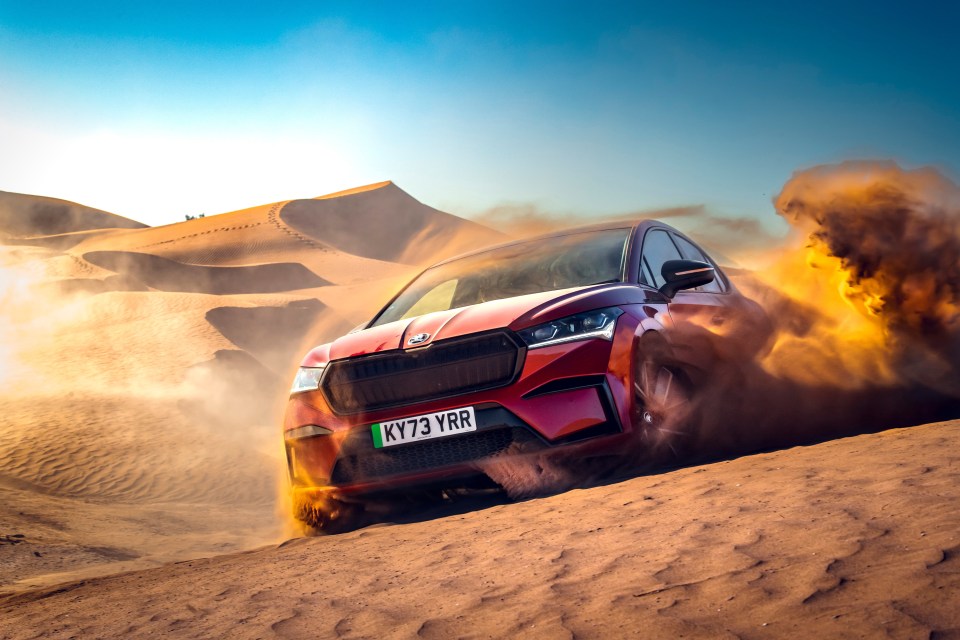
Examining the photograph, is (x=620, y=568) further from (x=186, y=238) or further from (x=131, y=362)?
Result: (x=186, y=238)

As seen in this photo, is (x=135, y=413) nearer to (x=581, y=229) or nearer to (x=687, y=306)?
(x=581, y=229)

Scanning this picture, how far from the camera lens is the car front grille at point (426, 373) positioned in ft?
14.8

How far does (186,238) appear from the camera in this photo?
74125 mm

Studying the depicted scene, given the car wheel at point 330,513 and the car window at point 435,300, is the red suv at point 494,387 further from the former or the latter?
the car window at point 435,300

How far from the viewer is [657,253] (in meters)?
6.01

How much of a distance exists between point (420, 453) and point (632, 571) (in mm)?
1957

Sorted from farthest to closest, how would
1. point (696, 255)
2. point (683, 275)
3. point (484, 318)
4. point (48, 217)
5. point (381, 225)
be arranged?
point (48, 217) → point (381, 225) → point (696, 255) → point (683, 275) → point (484, 318)

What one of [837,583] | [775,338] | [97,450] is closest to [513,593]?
[837,583]

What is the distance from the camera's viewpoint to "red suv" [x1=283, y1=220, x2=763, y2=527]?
14.5 ft

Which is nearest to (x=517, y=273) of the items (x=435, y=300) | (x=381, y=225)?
(x=435, y=300)

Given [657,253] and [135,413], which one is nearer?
[657,253]

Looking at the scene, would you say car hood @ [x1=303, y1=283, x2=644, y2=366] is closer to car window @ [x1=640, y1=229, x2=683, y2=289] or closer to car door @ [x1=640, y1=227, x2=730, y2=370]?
car door @ [x1=640, y1=227, x2=730, y2=370]

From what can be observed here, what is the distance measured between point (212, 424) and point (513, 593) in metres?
10.6

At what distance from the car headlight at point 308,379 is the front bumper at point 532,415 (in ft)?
1.40
